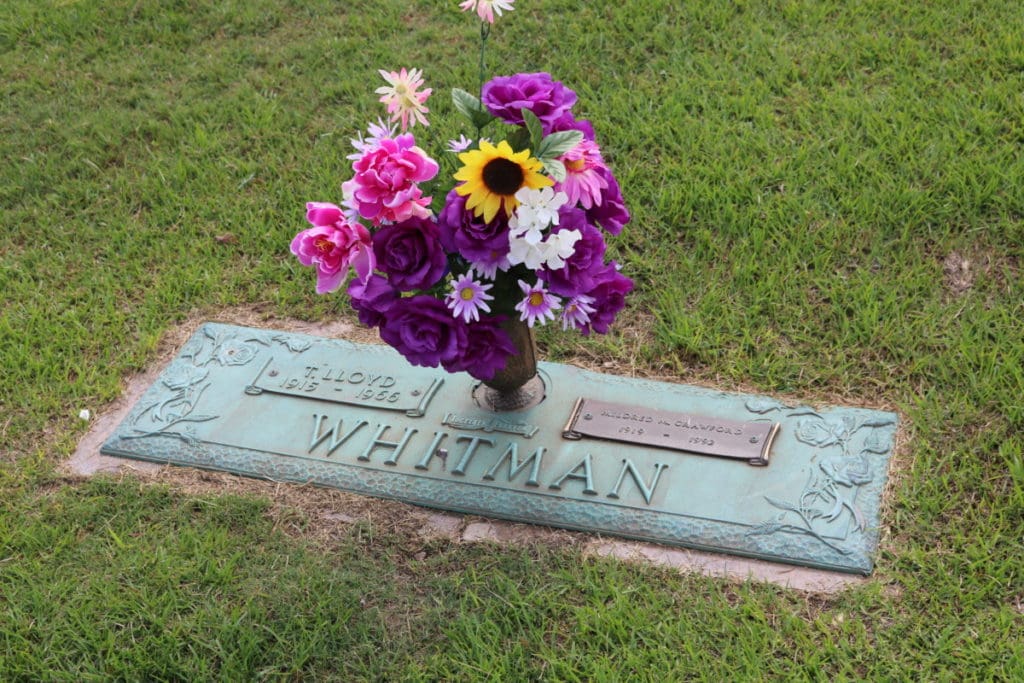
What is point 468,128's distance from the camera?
177 inches

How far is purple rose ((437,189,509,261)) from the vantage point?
9.23 feet

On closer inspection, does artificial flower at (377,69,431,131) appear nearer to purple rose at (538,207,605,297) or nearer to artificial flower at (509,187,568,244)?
artificial flower at (509,187,568,244)

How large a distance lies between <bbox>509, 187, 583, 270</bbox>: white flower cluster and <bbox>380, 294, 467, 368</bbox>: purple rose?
23 centimetres

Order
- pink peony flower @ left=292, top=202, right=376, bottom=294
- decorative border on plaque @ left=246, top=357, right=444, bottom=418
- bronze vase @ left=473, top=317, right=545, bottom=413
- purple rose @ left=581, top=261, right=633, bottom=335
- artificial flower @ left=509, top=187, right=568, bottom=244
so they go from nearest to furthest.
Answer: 1. artificial flower @ left=509, top=187, right=568, bottom=244
2. pink peony flower @ left=292, top=202, right=376, bottom=294
3. purple rose @ left=581, top=261, right=633, bottom=335
4. bronze vase @ left=473, top=317, right=545, bottom=413
5. decorative border on plaque @ left=246, top=357, right=444, bottom=418

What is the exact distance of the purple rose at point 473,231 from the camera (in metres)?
2.81

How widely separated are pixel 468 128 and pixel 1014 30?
2.17 meters

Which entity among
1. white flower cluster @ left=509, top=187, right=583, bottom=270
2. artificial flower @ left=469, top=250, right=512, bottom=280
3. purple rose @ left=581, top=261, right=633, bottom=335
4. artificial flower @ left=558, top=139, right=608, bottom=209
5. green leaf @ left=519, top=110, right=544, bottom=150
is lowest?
artificial flower @ left=469, top=250, right=512, bottom=280

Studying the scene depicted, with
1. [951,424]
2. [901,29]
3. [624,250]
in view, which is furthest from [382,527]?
[901,29]

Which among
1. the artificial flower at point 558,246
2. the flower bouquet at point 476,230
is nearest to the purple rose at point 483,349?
the flower bouquet at point 476,230

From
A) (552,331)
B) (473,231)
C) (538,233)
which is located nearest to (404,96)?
(473,231)

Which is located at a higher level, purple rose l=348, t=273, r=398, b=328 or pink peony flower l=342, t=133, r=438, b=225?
pink peony flower l=342, t=133, r=438, b=225

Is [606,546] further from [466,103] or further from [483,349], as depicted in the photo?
[466,103]

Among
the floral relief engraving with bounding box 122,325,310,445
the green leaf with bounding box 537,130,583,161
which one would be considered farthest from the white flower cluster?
the floral relief engraving with bounding box 122,325,310,445

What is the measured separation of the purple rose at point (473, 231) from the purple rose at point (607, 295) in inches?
13.3
